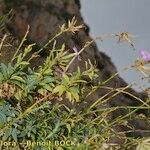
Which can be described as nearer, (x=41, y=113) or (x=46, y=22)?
(x=41, y=113)

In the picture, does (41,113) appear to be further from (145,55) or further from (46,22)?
(46,22)

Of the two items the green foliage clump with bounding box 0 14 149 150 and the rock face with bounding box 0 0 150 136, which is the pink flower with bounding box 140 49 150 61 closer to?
the green foliage clump with bounding box 0 14 149 150

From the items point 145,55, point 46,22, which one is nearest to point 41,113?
point 145,55

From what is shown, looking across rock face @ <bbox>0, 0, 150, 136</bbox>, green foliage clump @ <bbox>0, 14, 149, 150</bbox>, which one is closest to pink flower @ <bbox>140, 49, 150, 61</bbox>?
green foliage clump @ <bbox>0, 14, 149, 150</bbox>

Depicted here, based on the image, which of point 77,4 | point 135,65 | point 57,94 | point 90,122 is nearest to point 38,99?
point 57,94

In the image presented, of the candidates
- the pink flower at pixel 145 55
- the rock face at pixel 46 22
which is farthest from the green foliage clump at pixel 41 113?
the rock face at pixel 46 22

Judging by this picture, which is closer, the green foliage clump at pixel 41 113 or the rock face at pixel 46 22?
the green foliage clump at pixel 41 113

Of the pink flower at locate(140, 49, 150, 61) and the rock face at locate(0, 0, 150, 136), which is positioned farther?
the rock face at locate(0, 0, 150, 136)

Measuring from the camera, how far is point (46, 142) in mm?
4602

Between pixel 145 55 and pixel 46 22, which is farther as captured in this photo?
pixel 46 22

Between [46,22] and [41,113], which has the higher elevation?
[46,22]

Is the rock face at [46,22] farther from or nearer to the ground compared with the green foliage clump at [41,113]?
farther from the ground

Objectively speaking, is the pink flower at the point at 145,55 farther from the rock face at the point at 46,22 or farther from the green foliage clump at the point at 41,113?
the rock face at the point at 46,22

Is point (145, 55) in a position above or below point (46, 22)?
below
